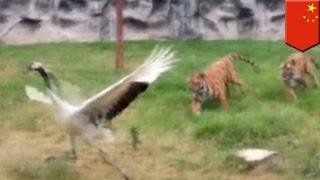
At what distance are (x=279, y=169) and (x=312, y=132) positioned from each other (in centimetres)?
109

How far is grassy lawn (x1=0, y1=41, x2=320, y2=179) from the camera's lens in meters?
7.07

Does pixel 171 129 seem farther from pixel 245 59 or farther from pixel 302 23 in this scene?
pixel 302 23

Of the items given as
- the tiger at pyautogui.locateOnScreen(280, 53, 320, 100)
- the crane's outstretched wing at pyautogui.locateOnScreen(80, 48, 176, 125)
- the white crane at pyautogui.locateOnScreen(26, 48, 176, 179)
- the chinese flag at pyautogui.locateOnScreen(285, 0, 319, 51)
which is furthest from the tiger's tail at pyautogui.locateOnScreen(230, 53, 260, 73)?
the crane's outstretched wing at pyautogui.locateOnScreen(80, 48, 176, 125)

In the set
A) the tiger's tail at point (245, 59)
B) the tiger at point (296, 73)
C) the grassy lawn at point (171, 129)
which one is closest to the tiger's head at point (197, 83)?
the grassy lawn at point (171, 129)

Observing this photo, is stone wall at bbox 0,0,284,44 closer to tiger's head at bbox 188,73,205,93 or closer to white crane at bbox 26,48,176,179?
tiger's head at bbox 188,73,205,93

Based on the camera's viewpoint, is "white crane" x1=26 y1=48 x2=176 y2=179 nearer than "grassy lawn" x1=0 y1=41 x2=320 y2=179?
Yes

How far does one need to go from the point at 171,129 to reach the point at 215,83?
34.8 inches

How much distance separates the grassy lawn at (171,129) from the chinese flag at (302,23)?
43.4 inches

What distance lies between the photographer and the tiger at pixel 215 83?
8.77 metres

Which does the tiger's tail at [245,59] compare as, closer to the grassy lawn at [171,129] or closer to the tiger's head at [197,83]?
the grassy lawn at [171,129]

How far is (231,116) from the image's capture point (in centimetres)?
831

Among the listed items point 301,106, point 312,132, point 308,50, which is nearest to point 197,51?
point 308,50

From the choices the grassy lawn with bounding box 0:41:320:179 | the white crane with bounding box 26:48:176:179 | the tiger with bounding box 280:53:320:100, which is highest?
the white crane with bounding box 26:48:176:179

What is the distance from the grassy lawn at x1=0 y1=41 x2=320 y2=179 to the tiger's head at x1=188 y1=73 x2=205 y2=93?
0.19 metres
